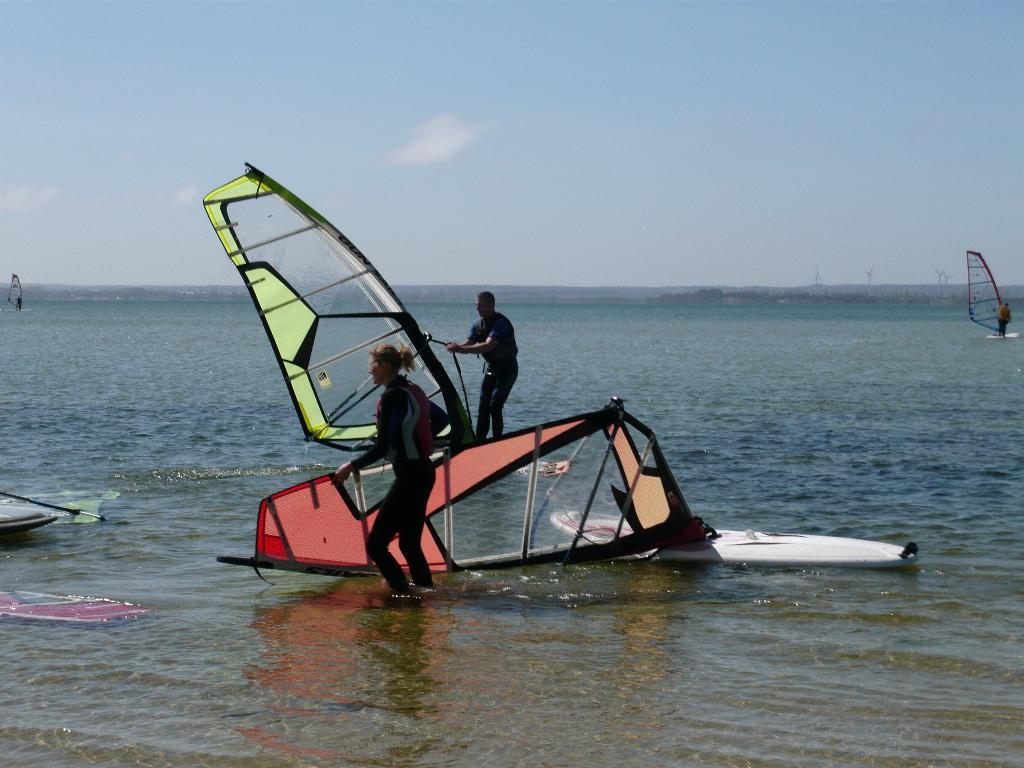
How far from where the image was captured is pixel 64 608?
21.3 ft

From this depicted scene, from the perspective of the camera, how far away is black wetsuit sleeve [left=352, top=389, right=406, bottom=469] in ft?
20.6

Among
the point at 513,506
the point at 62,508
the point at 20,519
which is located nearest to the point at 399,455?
the point at 513,506

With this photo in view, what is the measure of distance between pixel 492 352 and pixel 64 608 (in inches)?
195

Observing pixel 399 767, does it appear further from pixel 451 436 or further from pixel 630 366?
pixel 630 366

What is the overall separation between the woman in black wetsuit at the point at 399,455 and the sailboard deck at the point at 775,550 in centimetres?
130

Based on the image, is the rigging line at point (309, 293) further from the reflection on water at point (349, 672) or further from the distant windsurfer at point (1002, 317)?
the distant windsurfer at point (1002, 317)

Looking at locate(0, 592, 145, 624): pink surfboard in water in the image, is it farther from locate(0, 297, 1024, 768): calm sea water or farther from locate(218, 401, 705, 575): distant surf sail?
locate(218, 401, 705, 575): distant surf sail

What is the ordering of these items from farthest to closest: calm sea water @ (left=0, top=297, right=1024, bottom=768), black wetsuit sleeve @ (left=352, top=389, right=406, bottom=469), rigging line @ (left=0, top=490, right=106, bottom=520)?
rigging line @ (left=0, top=490, right=106, bottom=520) < black wetsuit sleeve @ (left=352, top=389, right=406, bottom=469) < calm sea water @ (left=0, top=297, right=1024, bottom=768)

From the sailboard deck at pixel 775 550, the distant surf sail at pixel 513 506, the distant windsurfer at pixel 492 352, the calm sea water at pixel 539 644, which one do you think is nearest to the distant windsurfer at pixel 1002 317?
the calm sea water at pixel 539 644

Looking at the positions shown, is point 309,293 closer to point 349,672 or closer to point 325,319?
point 325,319

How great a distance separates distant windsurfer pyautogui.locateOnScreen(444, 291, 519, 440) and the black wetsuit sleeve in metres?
3.97

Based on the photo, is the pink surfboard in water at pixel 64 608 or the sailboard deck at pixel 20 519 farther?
the sailboard deck at pixel 20 519

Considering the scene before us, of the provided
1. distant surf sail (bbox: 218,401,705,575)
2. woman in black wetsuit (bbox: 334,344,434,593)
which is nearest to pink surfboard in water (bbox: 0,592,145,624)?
distant surf sail (bbox: 218,401,705,575)

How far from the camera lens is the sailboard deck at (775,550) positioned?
760cm
